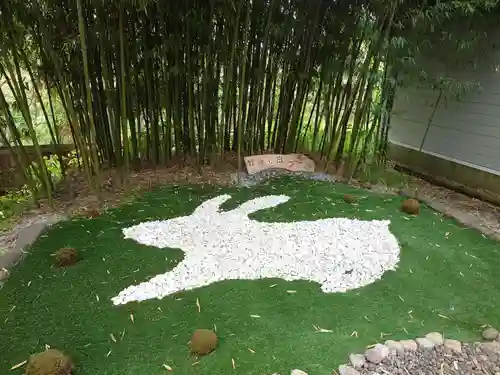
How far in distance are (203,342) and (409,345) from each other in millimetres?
794

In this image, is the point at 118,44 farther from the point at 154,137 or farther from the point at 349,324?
the point at 349,324

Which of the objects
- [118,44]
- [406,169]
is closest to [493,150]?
[406,169]

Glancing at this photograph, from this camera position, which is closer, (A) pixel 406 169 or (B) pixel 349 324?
(B) pixel 349 324

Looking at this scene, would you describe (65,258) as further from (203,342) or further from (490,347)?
(490,347)

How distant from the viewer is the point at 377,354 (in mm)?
1602

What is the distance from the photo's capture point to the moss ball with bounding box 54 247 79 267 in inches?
85.9

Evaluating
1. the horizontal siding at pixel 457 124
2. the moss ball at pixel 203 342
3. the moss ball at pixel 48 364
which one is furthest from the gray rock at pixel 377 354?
the horizontal siding at pixel 457 124

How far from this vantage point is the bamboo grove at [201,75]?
9.52 ft

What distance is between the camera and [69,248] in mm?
2273

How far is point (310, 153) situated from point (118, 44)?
2019mm

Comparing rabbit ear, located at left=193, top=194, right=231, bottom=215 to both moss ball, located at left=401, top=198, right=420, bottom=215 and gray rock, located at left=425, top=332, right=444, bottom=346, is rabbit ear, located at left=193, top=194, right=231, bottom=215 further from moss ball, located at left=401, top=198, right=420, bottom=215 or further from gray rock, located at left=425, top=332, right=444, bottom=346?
gray rock, located at left=425, top=332, right=444, bottom=346

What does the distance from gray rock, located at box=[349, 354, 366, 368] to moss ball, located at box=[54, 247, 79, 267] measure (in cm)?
144

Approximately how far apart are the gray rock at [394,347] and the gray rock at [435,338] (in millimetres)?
141

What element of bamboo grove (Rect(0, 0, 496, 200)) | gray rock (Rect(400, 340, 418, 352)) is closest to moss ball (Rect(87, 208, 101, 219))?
bamboo grove (Rect(0, 0, 496, 200))
